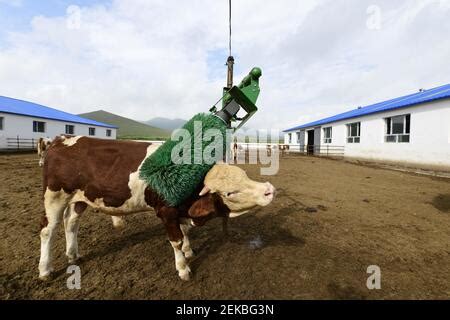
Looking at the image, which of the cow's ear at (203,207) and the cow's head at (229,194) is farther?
the cow's ear at (203,207)

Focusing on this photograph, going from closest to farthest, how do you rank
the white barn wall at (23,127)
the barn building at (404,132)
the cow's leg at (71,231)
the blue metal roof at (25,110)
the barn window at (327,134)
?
the cow's leg at (71,231)
the barn building at (404,132)
the white barn wall at (23,127)
the blue metal roof at (25,110)
the barn window at (327,134)

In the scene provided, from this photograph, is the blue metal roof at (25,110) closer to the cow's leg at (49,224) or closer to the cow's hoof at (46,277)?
the cow's leg at (49,224)

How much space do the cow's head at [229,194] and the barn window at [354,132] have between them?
2086cm

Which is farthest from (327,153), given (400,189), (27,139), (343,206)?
(27,139)

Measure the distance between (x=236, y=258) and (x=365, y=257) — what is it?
197cm

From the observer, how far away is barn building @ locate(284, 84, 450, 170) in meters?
12.5

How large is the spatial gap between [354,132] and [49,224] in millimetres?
23222

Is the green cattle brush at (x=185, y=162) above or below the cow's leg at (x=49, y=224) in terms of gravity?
above

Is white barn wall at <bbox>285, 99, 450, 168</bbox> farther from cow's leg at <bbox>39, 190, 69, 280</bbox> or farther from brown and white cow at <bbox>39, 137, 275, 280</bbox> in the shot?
cow's leg at <bbox>39, 190, 69, 280</bbox>

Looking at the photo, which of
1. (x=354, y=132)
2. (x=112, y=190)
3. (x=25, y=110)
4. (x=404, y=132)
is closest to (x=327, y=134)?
(x=354, y=132)

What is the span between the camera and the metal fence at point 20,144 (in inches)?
867

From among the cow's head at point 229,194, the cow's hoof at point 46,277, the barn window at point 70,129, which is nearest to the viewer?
the cow's head at point 229,194

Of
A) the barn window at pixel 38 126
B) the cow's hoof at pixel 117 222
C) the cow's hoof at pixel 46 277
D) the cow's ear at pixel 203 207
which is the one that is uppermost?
the barn window at pixel 38 126

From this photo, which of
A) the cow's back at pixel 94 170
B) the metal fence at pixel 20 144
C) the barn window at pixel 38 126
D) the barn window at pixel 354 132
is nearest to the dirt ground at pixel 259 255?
the cow's back at pixel 94 170
